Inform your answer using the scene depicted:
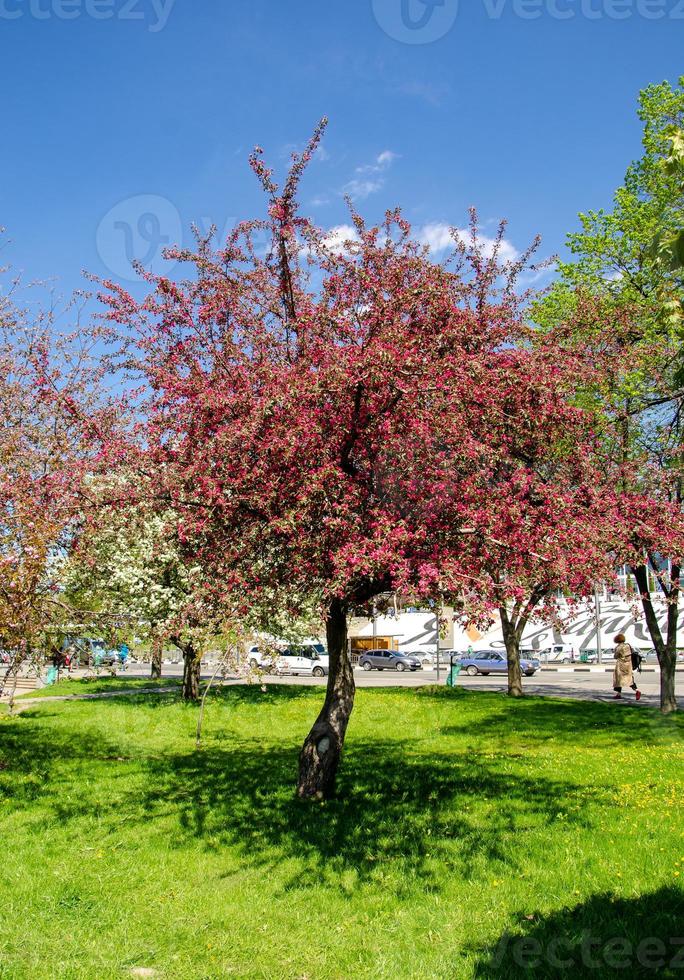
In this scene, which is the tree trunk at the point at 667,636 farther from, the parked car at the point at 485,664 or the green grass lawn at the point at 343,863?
the parked car at the point at 485,664

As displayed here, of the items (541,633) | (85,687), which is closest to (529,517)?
(85,687)

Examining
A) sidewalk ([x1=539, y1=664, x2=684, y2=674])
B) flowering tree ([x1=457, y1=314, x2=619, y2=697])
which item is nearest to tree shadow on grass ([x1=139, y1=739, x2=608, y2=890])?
flowering tree ([x1=457, y1=314, x2=619, y2=697])

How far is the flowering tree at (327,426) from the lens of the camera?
26.6 ft

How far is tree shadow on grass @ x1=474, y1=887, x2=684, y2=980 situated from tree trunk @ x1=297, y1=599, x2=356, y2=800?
4.33 m

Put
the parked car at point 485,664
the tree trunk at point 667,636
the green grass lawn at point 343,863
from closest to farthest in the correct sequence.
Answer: the green grass lawn at point 343,863, the tree trunk at point 667,636, the parked car at point 485,664

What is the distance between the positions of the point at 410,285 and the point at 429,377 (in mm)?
1625

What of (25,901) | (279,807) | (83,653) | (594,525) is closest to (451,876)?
(279,807)

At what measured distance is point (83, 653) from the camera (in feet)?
45.2

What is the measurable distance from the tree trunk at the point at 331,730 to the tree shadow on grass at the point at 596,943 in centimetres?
433

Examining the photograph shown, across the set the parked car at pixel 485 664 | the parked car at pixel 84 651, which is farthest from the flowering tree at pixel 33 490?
the parked car at pixel 485 664

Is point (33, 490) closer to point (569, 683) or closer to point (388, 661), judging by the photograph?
point (569, 683)

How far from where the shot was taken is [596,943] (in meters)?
5.18

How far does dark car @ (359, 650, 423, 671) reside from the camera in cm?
5059

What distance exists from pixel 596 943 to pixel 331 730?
5013 millimetres
